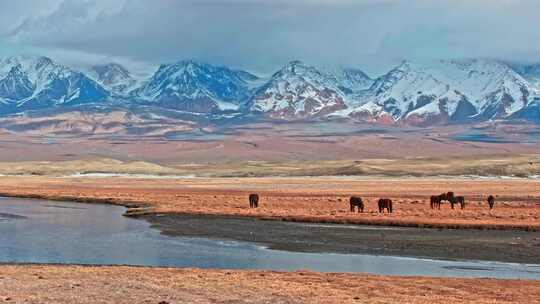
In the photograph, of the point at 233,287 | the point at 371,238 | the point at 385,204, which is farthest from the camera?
the point at 385,204

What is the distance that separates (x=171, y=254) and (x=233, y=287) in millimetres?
13898

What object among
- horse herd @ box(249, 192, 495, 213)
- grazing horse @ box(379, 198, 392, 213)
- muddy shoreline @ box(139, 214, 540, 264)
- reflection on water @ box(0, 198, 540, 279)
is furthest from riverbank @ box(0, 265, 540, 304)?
horse herd @ box(249, 192, 495, 213)

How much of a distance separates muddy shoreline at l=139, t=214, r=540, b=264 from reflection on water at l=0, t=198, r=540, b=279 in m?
1.89

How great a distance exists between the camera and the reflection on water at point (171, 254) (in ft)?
123

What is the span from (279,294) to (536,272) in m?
13.6

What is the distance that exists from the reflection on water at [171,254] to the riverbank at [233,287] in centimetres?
454

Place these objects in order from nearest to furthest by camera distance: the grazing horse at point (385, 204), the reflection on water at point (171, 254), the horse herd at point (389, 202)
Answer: the reflection on water at point (171, 254), the grazing horse at point (385, 204), the horse herd at point (389, 202)

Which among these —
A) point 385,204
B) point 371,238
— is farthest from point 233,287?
point 385,204

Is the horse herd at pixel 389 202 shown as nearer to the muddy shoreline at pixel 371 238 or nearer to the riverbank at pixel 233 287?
the muddy shoreline at pixel 371 238

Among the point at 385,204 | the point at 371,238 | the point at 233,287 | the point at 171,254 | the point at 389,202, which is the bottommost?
the point at 233,287

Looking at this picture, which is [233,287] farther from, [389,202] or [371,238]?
[389,202]

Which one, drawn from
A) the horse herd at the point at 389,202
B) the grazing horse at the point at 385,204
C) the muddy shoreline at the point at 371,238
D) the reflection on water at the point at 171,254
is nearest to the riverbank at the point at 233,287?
the reflection on water at the point at 171,254

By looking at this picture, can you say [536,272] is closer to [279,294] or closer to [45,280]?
[279,294]

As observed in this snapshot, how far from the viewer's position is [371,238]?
163ft
